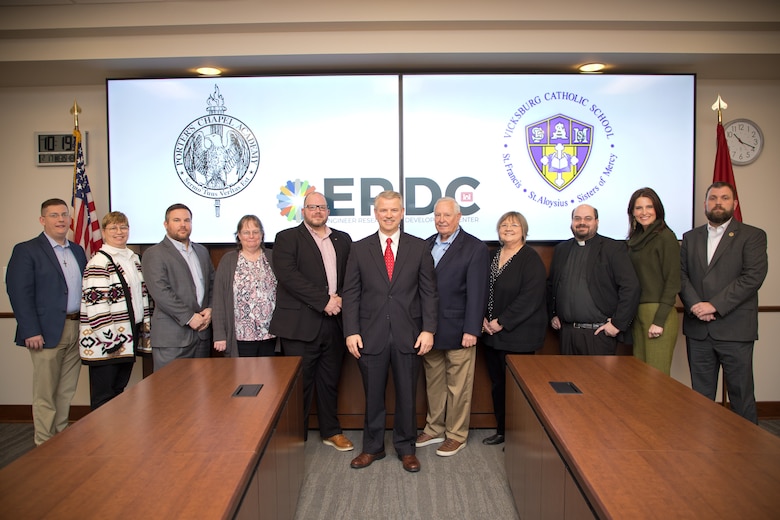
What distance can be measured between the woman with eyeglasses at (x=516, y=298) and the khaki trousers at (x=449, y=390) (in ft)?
0.77

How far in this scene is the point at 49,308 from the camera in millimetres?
3191

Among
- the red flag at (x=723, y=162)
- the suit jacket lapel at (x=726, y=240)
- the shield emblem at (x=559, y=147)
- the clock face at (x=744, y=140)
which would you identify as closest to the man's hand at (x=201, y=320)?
the shield emblem at (x=559, y=147)

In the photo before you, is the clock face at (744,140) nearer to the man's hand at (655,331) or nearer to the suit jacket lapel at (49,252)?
the man's hand at (655,331)

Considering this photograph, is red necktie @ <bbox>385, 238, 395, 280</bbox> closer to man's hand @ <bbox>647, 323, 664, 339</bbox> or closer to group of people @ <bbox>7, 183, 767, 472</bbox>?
group of people @ <bbox>7, 183, 767, 472</bbox>

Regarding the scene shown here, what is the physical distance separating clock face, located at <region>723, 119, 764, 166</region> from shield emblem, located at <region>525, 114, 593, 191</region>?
135 cm

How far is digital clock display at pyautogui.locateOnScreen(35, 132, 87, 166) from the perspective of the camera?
414 centimetres

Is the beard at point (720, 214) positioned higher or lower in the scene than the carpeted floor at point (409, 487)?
higher

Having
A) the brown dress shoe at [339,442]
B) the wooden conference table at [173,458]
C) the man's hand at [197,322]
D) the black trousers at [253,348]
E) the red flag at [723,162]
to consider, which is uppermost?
the red flag at [723,162]

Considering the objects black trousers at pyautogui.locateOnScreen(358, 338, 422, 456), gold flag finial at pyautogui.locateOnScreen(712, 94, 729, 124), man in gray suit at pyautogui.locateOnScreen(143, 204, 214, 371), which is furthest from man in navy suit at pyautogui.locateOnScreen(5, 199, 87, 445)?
gold flag finial at pyautogui.locateOnScreen(712, 94, 729, 124)

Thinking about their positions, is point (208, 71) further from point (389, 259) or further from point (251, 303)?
point (389, 259)

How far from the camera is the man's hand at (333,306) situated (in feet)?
10.3

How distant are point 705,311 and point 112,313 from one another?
3.90 metres

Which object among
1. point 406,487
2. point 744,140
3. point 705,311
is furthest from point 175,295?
point 744,140

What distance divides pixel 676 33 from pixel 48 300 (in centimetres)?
480
